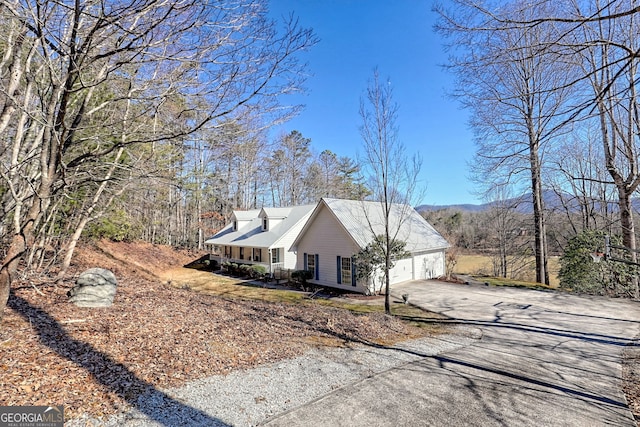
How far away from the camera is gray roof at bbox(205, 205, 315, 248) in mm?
22016

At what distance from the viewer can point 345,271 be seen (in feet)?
54.3

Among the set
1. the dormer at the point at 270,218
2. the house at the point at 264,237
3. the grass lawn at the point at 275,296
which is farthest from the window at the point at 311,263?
the dormer at the point at 270,218

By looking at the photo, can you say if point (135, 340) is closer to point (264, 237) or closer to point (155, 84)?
point (155, 84)

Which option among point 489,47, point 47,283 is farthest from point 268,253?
point 489,47

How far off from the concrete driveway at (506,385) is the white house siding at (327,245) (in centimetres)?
771

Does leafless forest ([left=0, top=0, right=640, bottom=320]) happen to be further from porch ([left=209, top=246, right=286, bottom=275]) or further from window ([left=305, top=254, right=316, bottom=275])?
porch ([left=209, top=246, right=286, bottom=275])

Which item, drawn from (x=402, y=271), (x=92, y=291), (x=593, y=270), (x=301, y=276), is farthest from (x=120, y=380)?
(x=593, y=270)

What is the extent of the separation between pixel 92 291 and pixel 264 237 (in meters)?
15.5

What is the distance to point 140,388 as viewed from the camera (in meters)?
4.26

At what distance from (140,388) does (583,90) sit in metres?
14.1

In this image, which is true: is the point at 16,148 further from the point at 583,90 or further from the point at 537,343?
the point at 583,90

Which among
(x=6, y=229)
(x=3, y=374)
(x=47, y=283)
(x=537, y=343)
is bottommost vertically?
(x=537, y=343)

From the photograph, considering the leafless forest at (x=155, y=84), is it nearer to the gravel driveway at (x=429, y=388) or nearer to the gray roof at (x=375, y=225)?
the gravel driveway at (x=429, y=388)

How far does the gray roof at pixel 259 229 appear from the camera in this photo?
2202cm
